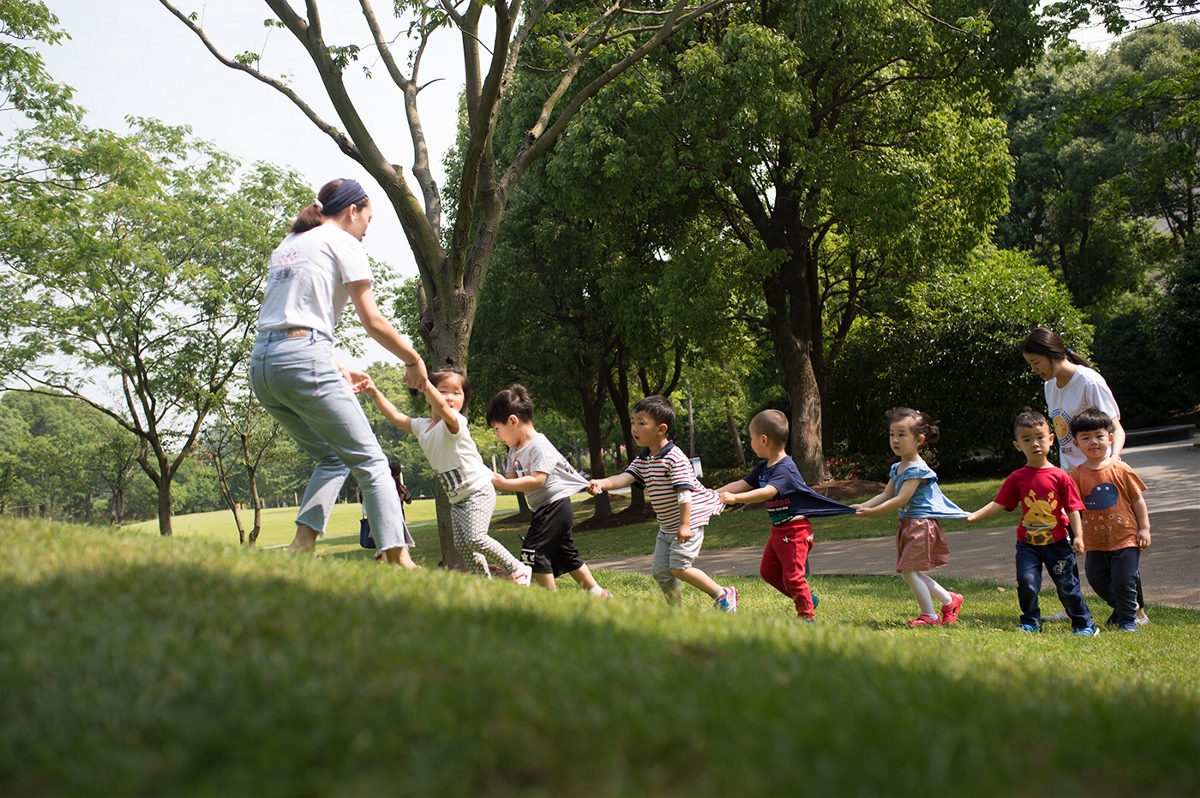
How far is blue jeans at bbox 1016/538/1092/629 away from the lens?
642 cm

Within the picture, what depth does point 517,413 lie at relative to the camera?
6.88 meters

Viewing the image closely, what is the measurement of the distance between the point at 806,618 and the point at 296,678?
4.79 m

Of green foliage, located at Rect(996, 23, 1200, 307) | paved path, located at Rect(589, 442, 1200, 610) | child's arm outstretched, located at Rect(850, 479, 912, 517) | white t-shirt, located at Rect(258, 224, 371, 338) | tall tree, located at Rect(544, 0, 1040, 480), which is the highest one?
green foliage, located at Rect(996, 23, 1200, 307)

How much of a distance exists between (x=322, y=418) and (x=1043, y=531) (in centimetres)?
544

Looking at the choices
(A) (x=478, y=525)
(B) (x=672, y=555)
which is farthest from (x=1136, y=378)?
(A) (x=478, y=525)

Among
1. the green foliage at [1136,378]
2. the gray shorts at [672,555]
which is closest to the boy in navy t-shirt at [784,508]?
the gray shorts at [672,555]

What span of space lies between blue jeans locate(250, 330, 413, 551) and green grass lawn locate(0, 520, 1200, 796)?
1.47 m

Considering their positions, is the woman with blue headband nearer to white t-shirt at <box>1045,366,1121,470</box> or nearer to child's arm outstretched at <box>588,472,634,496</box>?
child's arm outstretched at <box>588,472,634,496</box>

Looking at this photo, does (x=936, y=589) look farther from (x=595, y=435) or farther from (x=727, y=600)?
(x=595, y=435)

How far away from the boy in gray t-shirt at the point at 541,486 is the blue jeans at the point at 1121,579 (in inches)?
157

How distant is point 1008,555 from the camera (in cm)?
1082

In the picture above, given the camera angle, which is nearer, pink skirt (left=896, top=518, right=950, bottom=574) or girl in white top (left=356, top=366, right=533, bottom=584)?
girl in white top (left=356, top=366, right=533, bottom=584)

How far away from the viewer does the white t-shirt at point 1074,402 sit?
22.2 ft

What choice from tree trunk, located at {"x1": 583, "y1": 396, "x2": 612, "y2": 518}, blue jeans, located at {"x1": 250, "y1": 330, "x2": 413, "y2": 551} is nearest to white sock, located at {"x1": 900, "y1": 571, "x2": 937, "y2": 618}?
blue jeans, located at {"x1": 250, "y1": 330, "x2": 413, "y2": 551}
